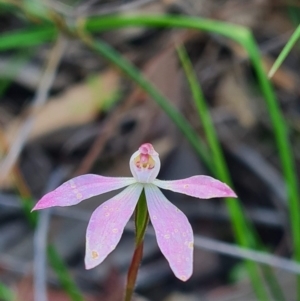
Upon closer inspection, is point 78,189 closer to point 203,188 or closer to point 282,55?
point 203,188

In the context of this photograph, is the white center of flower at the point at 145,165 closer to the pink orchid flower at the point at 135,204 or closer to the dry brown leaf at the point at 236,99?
the pink orchid flower at the point at 135,204

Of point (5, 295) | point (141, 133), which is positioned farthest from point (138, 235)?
point (141, 133)

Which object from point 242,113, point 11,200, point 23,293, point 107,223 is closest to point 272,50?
point 242,113

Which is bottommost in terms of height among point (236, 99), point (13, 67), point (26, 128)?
point (26, 128)

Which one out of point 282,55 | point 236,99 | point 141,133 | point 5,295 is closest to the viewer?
point 282,55

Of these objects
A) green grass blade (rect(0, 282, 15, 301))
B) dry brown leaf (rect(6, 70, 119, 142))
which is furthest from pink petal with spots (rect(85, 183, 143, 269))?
dry brown leaf (rect(6, 70, 119, 142))
